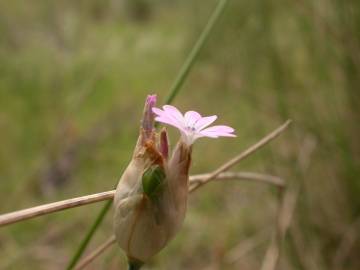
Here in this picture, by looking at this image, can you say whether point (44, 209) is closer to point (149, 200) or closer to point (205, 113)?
point (149, 200)

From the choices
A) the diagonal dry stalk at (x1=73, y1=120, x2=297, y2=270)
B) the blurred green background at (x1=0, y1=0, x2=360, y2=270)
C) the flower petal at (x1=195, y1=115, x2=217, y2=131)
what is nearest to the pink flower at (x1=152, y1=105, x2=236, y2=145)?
the flower petal at (x1=195, y1=115, x2=217, y2=131)

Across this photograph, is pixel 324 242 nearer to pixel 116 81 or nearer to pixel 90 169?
pixel 90 169

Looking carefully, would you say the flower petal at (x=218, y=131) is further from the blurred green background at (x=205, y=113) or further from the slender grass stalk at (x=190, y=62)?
the blurred green background at (x=205, y=113)

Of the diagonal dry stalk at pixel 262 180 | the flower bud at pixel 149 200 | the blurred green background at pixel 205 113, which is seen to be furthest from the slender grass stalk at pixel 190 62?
the blurred green background at pixel 205 113

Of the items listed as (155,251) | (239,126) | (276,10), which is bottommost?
(239,126)

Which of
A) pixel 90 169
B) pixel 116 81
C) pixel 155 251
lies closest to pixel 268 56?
pixel 90 169

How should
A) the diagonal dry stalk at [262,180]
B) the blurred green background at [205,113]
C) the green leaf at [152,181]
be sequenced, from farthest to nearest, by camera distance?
1. the blurred green background at [205,113]
2. the diagonal dry stalk at [262,180]
3. the green leaf at [152,181]
